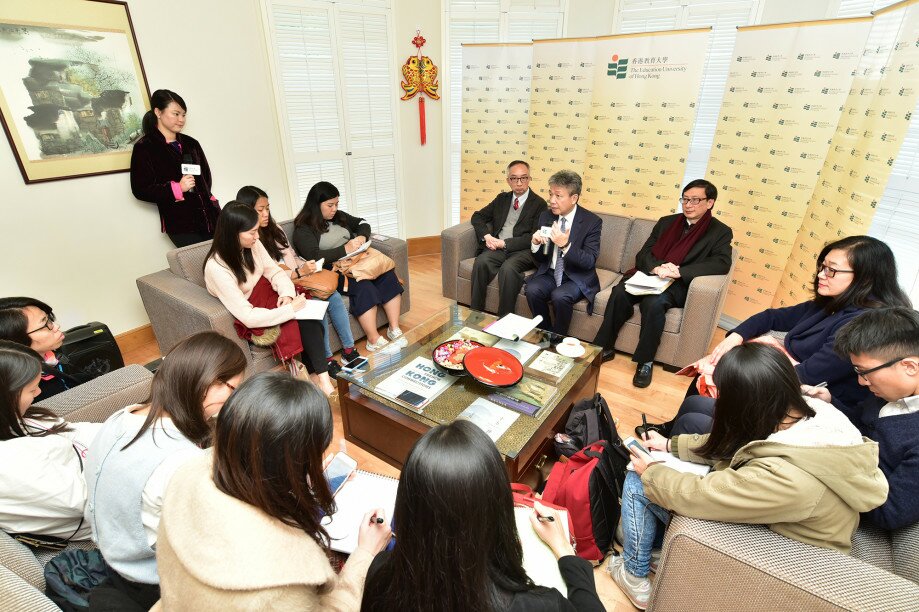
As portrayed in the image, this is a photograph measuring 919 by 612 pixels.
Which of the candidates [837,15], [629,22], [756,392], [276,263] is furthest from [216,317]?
[837,15]

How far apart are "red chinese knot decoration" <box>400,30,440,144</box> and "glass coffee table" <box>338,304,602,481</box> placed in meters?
2.86

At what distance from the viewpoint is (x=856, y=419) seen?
164 centimetres

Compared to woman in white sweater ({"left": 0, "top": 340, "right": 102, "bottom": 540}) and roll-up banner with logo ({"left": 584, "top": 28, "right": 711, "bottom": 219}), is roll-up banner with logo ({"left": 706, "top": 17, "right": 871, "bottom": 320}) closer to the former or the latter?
roll-up banner with logo ({"left": 584, "top": 28, "right": 711, "bottom": 219})

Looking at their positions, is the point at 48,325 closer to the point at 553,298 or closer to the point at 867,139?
the point at 553,298

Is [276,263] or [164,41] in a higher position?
[164,41]

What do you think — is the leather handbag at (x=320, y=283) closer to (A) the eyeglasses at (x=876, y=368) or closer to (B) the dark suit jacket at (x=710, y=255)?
(B) the dark suit jacket at (x=710, y=255)

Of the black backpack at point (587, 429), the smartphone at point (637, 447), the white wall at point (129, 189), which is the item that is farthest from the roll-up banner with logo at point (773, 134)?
the white wall at point (129, 189)

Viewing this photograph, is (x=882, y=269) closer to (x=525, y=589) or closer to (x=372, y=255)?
(x=525, y=589)

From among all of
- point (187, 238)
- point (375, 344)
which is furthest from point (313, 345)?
point (187, 238)

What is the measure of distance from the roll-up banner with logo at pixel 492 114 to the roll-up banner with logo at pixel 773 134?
5.71ft

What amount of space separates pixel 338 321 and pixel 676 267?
2178 millimetres

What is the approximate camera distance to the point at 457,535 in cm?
78

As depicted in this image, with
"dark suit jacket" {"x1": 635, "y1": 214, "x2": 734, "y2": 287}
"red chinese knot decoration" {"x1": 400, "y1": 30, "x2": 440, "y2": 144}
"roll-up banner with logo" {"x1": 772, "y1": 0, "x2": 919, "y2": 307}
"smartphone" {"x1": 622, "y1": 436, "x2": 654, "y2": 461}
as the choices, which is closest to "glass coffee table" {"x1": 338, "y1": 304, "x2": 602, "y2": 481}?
"smartphone" {"x1": 622, "y1": 436, "x2": 654, "y2": 461}

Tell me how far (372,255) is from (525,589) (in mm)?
2483
